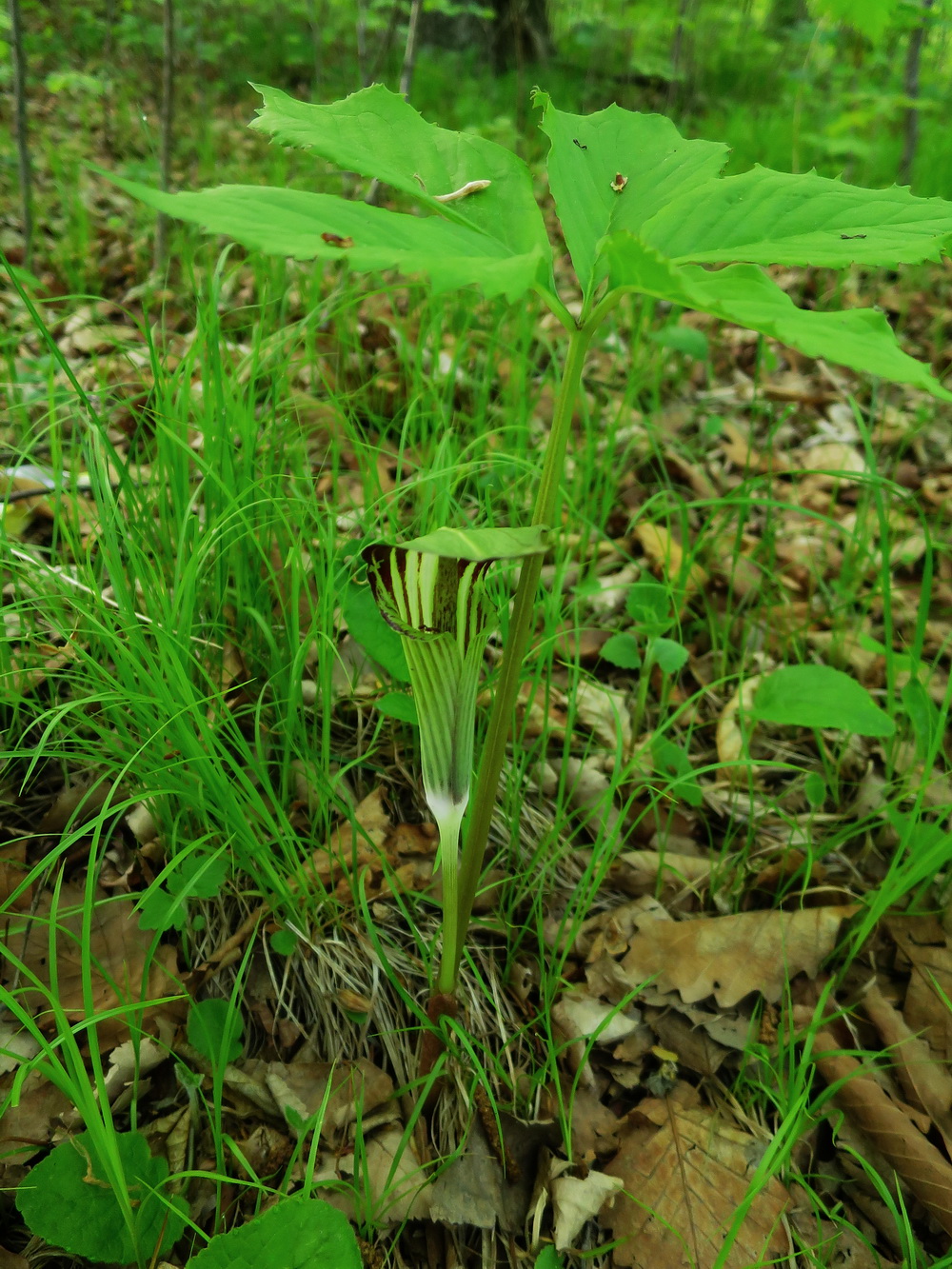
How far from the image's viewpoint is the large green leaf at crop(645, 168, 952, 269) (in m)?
0.99

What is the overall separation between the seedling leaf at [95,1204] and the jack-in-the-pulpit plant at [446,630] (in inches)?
23.4

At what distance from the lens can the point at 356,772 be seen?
192 centimetres

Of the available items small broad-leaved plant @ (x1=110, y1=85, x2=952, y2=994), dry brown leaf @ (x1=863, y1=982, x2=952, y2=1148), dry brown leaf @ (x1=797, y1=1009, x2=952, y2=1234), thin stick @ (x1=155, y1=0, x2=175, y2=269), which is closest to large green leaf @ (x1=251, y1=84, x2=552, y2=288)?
small broad-leaved plant @ (x1=110, y1=85, x2=952, y2=994)

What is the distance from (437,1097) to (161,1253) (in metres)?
0.49

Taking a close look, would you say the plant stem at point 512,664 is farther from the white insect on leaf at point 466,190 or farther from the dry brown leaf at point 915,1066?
the dry brown leaf at point 915,1066

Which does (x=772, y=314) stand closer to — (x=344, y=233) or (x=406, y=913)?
(x=344, y=233)

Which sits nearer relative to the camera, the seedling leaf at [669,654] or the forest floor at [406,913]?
the forest floor at [406,913]

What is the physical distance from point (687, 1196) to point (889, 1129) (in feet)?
1.38

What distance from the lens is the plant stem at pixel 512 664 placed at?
100 centimetres

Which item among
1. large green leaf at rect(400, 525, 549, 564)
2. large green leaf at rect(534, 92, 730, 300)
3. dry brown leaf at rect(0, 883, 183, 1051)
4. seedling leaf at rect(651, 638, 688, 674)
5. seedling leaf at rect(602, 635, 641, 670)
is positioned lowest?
dry brown leaf at rect(0, 883, 183, 1051)

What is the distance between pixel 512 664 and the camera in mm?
1121

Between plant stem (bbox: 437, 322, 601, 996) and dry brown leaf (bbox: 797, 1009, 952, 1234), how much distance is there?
70 centimetres

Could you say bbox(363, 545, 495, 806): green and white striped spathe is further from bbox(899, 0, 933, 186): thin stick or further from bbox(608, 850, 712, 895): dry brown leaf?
bbox(899, 0, 933, 186): thin stick

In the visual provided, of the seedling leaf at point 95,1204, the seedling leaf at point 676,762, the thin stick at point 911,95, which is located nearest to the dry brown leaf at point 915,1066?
the seedling leaf at point 676,762
